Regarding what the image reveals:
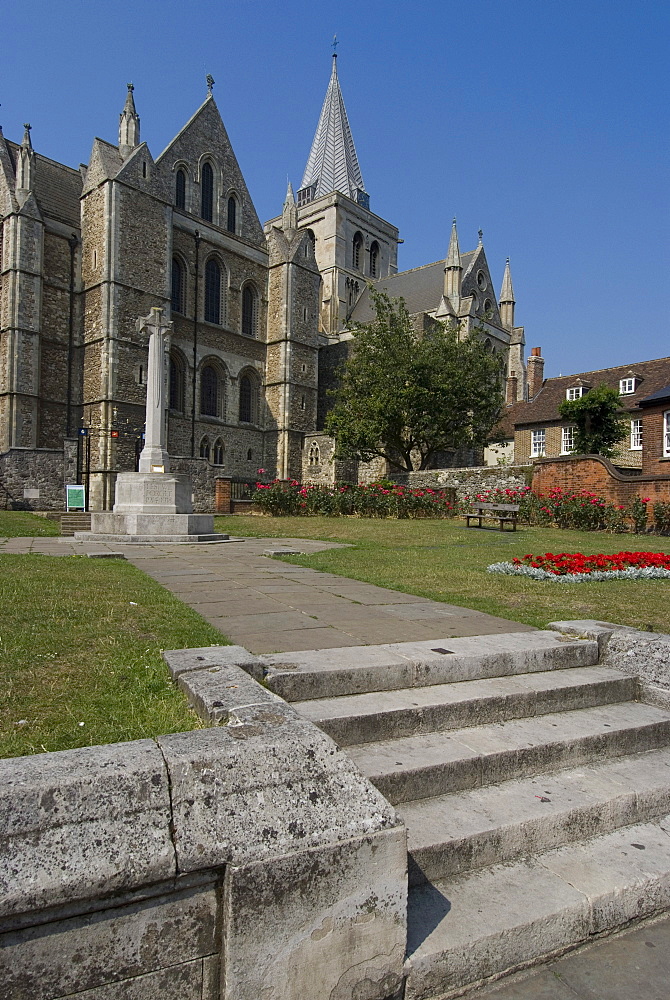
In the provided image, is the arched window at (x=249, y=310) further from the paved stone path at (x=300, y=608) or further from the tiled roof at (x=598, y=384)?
the paved stone path at (x=300, y=608)

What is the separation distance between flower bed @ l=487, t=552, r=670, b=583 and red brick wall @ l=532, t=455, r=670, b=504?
330 inches

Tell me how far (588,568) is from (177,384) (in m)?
28.1

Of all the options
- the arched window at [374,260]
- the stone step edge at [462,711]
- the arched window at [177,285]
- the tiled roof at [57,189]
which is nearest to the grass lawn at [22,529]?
the stone step edge at [462,711]

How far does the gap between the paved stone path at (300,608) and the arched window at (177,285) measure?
86.5 feet

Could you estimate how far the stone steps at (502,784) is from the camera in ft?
6.73

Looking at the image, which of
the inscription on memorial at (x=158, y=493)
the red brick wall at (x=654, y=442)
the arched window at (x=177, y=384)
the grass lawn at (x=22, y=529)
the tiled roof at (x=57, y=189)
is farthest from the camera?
the arched window at (x=177, y=384)

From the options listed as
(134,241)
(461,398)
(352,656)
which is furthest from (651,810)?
(134,241)

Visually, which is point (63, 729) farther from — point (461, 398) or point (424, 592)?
point (461, 398)

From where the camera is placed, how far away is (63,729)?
2316 millimetres

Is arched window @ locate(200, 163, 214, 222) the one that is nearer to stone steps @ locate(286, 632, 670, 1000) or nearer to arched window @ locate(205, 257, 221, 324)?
arched window @ locate(205, 257, 221, 324)

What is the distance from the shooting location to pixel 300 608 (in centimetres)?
512

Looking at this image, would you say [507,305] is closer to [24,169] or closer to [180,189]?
[180,189]

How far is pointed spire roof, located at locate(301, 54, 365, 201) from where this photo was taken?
59.1 m

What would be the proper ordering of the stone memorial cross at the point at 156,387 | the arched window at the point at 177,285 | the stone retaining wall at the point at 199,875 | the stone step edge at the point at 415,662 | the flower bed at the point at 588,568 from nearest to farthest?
the stone retaining wall at the point at 199,875 → the stone step edge at the point at 415,662 → the flower bed at the point at 588,568 → the stone memorial cross at the point at 156,387 → the arched window at the point at 177,285
